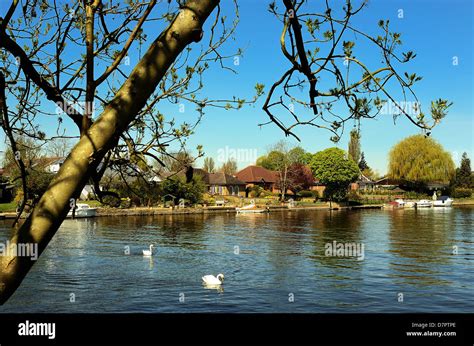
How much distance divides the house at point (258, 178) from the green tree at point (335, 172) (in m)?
9.80

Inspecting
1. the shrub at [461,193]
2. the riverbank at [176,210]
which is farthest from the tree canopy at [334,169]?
the shrub at [461,193]

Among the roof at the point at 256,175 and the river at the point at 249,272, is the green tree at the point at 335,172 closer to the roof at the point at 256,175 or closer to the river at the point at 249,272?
the roof at the point at 256,175

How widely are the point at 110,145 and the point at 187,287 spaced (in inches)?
743

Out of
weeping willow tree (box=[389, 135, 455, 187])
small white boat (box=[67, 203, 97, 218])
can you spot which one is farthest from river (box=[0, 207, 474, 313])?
weeping willow tree (box=[389, 135, 455, 187])

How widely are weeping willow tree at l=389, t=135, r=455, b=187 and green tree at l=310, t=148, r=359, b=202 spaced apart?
36.5 ft

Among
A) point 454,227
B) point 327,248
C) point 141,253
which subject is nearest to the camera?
point 141,253

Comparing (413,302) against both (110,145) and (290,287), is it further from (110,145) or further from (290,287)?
(110,145)

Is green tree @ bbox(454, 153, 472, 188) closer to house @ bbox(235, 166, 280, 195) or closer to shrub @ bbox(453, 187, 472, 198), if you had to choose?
shrub @ bbox(453, 187, 472, 198)

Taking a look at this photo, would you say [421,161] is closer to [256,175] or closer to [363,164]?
[256,175]

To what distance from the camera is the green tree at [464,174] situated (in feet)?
307
